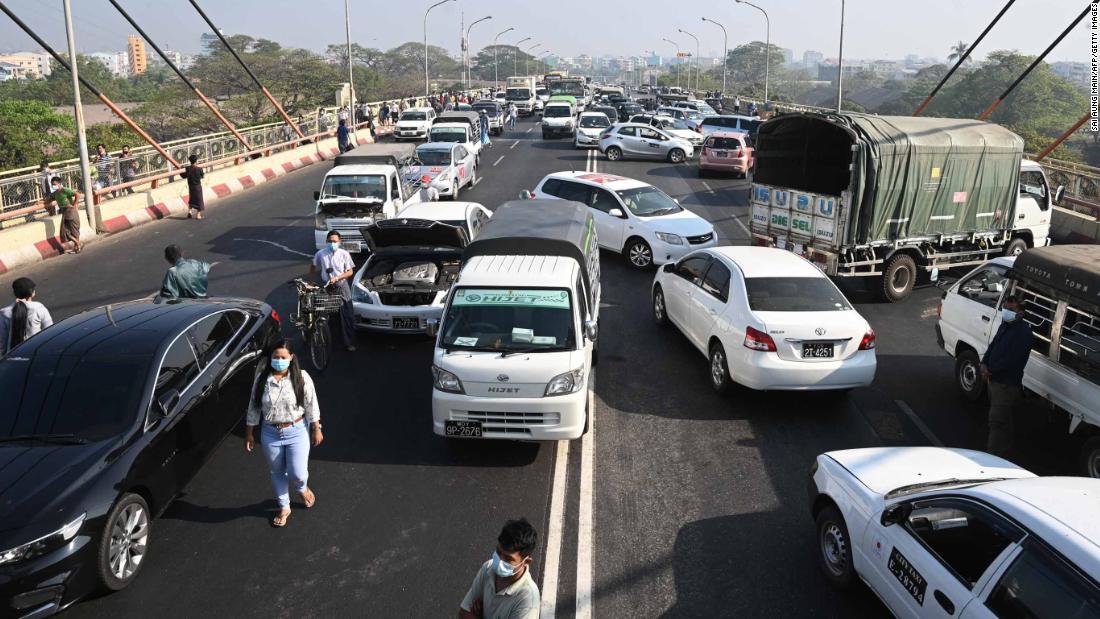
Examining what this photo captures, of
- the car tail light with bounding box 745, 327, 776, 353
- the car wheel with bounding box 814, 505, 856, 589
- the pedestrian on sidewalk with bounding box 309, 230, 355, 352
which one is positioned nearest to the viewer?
the car wheel with bounding box 814, 505, 856, 589

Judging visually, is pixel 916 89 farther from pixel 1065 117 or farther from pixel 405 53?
pixel 405 53

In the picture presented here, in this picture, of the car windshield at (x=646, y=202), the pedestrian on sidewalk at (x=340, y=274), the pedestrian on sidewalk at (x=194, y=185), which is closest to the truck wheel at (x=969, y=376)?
the car windshield at (x=646, y=202)

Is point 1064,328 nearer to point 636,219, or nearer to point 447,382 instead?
point 447,382

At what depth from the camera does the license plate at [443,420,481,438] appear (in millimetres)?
7871

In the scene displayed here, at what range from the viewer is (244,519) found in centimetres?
705

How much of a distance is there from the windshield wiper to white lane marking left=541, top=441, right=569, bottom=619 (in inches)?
143

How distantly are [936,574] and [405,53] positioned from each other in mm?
201328

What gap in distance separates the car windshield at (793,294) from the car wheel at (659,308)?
2632 mm

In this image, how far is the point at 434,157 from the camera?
24.1 metres

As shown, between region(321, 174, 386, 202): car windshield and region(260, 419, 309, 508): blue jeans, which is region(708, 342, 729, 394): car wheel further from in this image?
region(321, 174, 386, 202): car windshield

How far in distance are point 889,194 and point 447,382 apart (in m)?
9.38

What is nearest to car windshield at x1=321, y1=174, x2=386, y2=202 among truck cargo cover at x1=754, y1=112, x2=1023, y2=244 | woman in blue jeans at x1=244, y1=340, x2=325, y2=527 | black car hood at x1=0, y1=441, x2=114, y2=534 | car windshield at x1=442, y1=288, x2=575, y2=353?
truck cargo cover at x1=754, y1=112, x2=1023, y2=244

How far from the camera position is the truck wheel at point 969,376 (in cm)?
961

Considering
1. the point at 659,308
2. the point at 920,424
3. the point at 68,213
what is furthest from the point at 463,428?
the point at 68,213
